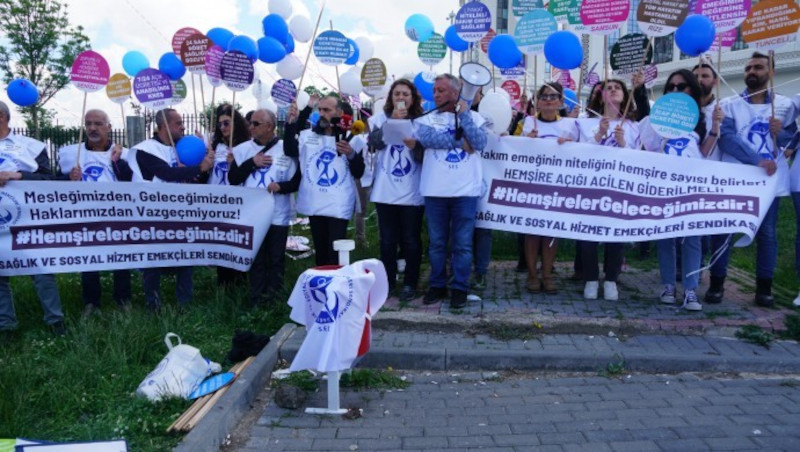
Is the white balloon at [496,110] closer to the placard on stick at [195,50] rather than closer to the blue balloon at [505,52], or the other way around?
the blue balloon at [505,52]

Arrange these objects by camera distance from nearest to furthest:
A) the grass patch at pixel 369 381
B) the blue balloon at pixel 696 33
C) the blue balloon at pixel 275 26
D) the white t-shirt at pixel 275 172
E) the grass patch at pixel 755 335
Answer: the grass patch at pixel 369 381, the grass patch at pixel 755 335, the blue balloon at pixel 696 33, the white t-shirt at pixel 275 172, the blue balloon at pixel 275 26

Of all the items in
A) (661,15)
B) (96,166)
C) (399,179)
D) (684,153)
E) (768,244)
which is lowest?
(768,244)

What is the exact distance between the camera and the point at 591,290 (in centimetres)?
622

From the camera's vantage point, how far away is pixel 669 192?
5.85 m

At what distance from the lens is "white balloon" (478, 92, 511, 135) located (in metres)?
6.12

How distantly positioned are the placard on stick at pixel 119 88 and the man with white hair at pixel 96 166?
404 millimetres

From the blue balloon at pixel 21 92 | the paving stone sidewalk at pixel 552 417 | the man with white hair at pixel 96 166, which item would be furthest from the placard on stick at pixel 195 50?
the paving stone sidewalk at pixel 552 417

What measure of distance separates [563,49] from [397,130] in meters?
1.76

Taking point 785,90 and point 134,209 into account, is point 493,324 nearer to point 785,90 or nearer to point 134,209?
point 134,209

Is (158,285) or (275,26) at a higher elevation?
(275,26)

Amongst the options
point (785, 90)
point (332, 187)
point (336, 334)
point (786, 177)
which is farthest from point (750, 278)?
point (785, 90)

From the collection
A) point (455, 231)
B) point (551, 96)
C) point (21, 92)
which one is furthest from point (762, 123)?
point (21, 92)

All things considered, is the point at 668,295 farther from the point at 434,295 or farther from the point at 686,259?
the point at 434,295

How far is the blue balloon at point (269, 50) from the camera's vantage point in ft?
21.8
